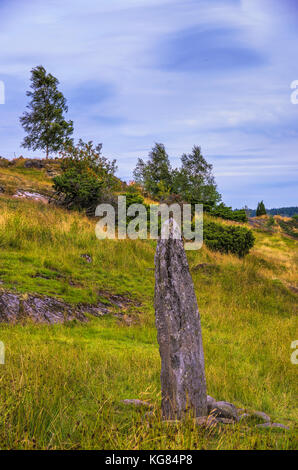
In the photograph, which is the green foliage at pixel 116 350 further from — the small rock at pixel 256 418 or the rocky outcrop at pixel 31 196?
the rocky outcrop at pixel 31 196

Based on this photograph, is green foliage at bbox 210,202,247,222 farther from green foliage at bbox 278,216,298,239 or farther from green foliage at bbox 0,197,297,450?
green foliage at bbox 0,197,297,450

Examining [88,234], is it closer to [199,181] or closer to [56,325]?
[56,325]

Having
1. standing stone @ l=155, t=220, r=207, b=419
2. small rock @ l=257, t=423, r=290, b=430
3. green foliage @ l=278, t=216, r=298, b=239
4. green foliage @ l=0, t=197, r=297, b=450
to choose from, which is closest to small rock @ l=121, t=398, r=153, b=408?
green foliage @ l=0, t=197, r=297, b=450

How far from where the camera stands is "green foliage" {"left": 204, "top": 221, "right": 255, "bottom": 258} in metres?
21.8

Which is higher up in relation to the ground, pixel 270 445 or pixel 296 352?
pixel 270 445

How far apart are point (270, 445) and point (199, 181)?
3829 cm

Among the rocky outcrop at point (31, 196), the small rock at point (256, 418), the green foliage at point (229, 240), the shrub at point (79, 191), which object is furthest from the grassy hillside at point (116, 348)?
the shrub at point (79, 191)

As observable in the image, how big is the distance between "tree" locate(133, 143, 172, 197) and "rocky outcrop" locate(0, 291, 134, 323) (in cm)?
3212

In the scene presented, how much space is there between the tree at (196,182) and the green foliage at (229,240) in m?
15.4

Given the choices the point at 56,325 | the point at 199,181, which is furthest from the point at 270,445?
the point at 199,181

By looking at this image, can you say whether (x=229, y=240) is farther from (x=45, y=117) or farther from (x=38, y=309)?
(x=45, y=117)

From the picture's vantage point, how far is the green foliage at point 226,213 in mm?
39938

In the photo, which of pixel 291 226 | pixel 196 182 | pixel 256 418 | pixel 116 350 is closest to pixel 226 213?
pixel 196 182

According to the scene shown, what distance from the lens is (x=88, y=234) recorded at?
52.1 feet
